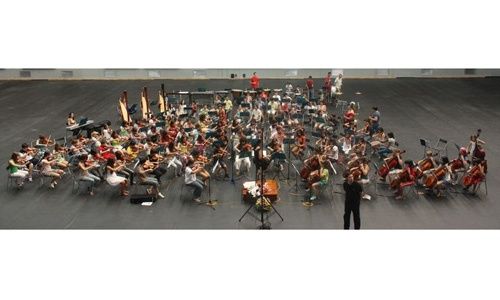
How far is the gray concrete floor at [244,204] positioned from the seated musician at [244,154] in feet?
2.01

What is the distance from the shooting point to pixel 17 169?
11.4 m

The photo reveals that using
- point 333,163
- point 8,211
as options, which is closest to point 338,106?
point 333,163

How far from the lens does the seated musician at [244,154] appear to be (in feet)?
39.3

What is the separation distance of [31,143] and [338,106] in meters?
11.7

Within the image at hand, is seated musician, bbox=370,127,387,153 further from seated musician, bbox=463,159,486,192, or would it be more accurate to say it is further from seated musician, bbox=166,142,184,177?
seated musician, bbox=166,142,184,177

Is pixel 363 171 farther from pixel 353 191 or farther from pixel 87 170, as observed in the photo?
pixel 87 170

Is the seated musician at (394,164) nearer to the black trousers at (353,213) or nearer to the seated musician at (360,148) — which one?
the seated musician at (360,148)

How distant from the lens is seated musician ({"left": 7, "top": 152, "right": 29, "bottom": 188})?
1128cm

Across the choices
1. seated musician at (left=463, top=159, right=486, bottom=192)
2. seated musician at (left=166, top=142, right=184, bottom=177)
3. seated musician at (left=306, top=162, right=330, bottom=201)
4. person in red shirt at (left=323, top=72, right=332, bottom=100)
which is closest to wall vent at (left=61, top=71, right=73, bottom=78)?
person in red shirt at (left=323, top=72, right=332, bottom=100)

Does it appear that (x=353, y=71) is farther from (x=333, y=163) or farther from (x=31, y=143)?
(x=31, y=143)

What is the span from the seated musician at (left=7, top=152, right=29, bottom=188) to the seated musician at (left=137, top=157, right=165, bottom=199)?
293 cm

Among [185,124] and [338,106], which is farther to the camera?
[338,106]

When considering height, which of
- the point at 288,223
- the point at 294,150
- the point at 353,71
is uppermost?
the point at 353,71

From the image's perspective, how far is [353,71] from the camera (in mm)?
25984
